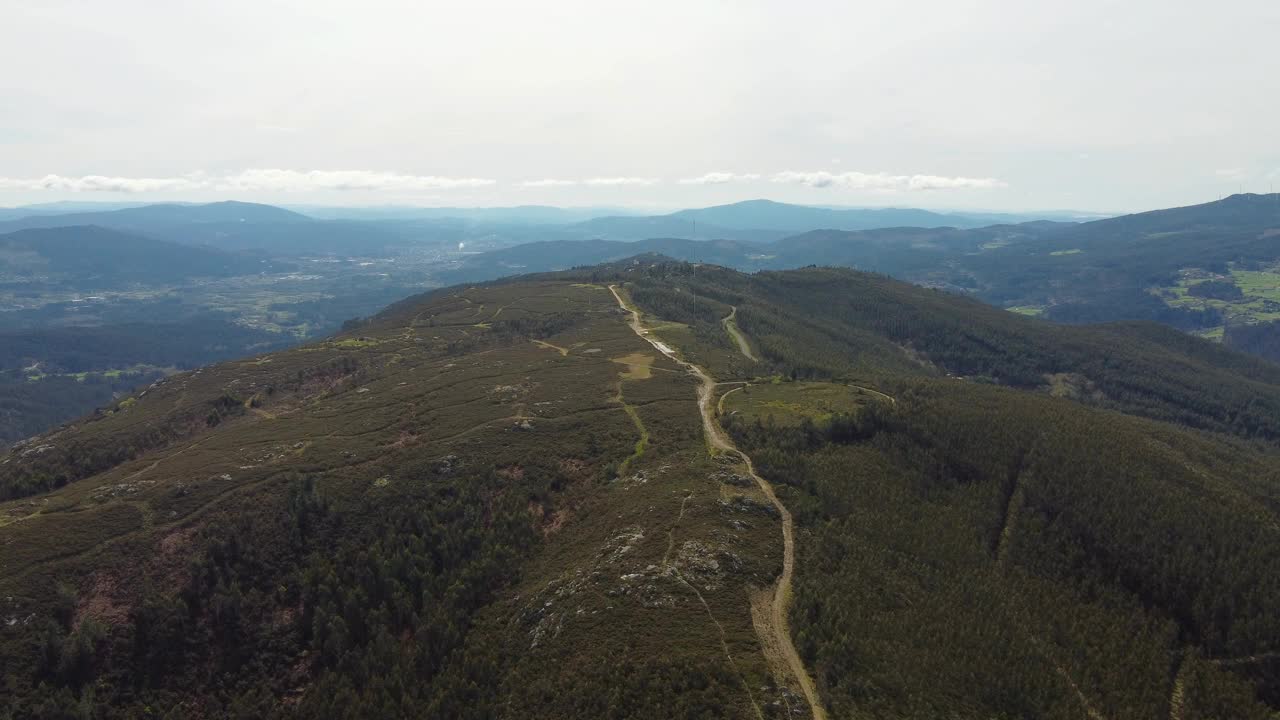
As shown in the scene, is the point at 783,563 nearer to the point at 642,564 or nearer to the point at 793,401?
the point at 642,564

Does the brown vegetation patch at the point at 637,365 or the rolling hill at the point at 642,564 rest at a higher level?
the brown vegetation patch at the point at 637,365

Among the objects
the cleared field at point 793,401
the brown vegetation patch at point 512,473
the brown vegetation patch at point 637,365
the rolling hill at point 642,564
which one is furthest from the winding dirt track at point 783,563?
the brown vegetation patch at point 512,473

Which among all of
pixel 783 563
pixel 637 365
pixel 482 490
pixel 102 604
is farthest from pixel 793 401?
pixel 102 604

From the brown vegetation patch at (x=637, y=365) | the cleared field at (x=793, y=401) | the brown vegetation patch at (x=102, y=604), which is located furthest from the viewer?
the brown vegetation patch at (x=637, y=365)

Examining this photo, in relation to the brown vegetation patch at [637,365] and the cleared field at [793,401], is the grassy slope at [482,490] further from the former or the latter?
the cleared field at [793,401]

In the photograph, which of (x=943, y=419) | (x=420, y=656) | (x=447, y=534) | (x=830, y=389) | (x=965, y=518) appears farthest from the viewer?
(x=830, y=389)

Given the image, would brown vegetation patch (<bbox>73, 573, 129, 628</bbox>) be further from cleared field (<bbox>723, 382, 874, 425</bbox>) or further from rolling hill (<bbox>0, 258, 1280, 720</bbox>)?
cleared field (<bbox>723, 382, 874, 425</bbox>)

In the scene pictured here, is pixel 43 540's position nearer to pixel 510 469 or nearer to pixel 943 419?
pixel 510 469

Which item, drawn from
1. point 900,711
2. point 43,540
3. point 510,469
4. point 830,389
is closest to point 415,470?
point 510,469
